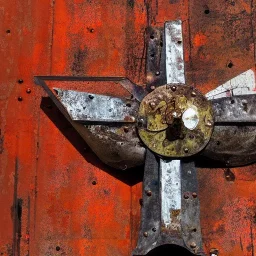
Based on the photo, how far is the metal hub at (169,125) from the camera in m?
2.78

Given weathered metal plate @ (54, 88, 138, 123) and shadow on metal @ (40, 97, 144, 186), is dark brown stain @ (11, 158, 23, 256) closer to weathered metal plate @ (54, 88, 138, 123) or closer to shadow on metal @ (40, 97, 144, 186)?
shadow on metal @ (40, 97, 144, 186)

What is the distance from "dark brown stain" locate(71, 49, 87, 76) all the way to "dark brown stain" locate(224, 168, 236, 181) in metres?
0.77

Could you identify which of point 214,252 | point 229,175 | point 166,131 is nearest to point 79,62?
point 166,131

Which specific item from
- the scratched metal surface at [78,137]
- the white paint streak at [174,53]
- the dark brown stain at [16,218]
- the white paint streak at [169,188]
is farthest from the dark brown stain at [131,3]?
the dark brown stain at [16,218]

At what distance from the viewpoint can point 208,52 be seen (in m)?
3.02

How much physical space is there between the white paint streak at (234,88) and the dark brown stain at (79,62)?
57 centimetres

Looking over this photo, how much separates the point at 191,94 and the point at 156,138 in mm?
235

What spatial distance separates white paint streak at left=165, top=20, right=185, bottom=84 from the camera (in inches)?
112

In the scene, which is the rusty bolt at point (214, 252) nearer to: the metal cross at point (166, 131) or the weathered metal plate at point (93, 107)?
the metal cross at point (166, 131)

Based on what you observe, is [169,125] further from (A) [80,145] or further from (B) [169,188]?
(A) [80,145]

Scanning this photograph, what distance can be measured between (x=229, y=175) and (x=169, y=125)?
0.39 meters

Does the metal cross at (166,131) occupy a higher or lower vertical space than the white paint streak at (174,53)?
lower

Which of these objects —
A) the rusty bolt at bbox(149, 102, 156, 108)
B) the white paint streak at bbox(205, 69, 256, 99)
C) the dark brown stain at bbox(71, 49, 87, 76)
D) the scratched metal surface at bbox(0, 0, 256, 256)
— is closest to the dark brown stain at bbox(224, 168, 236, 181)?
the scratched metal surface at bbox(0, 0, 256, 256)

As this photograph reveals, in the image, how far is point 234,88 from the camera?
2.96 m
